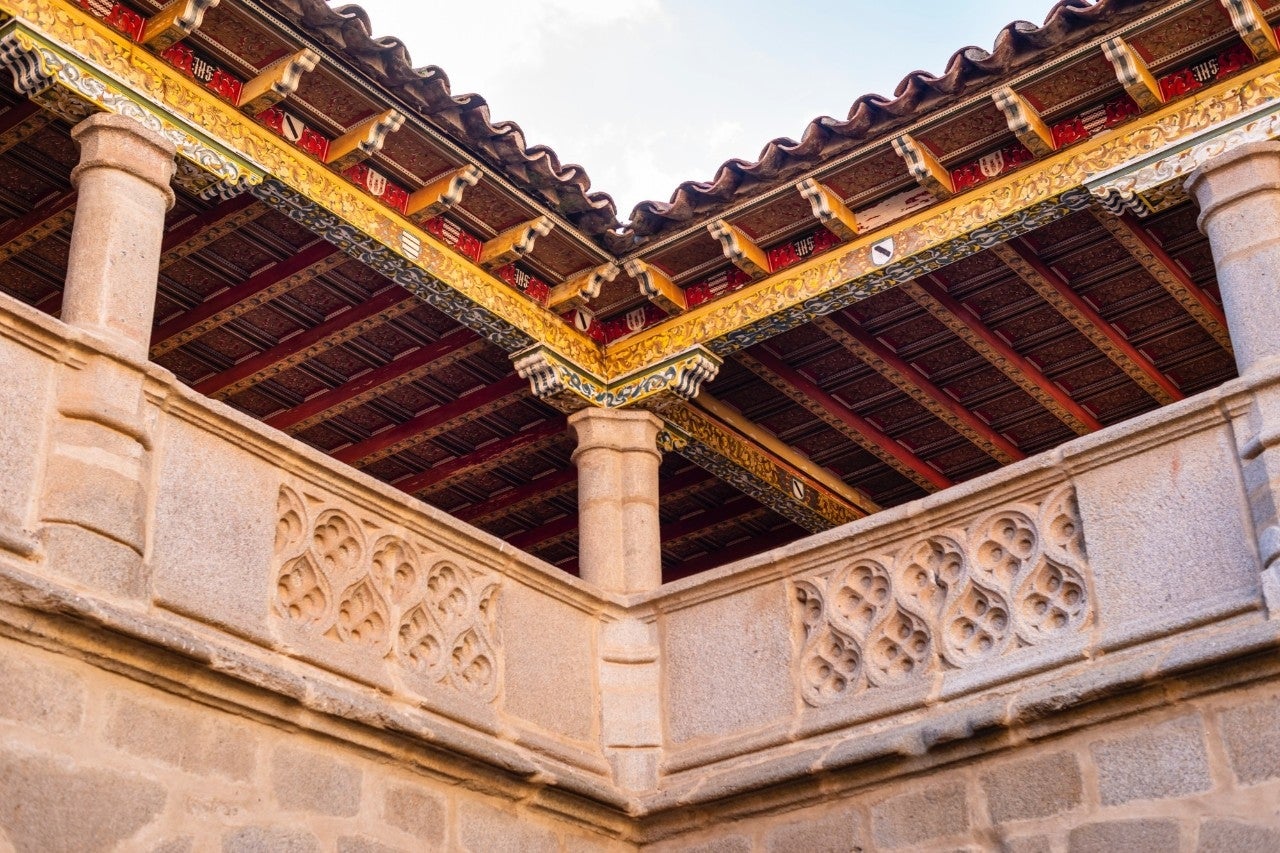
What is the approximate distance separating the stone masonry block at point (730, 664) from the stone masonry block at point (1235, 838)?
1.88 m

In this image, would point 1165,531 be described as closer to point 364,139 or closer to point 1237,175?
point 1237,175

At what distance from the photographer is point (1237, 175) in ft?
22.7

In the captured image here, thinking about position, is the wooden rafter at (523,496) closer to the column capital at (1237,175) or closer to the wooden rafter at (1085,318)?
the wooden rafter at (1085,318)

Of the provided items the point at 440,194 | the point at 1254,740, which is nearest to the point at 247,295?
the point at 440,194

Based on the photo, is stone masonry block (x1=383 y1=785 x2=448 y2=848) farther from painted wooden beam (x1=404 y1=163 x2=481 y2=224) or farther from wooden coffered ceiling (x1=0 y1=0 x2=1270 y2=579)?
painted wooden beam (x1=404 y1=163 x2=481 y2=224)

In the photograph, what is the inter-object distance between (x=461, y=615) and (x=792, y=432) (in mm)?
3565

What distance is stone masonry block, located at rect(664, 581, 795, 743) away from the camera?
720 centimetres

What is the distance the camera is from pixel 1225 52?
734cm

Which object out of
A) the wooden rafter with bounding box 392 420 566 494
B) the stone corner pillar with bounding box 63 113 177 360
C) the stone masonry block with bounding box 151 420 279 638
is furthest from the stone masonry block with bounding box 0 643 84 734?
the wooden rafter with bounding box 392 420 566 494

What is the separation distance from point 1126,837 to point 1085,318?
3754mm

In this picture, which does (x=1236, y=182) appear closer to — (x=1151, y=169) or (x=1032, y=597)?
(x=1151, y=169)

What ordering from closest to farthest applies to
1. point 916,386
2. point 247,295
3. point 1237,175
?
point 1237,175, point 247,295, point 916,386

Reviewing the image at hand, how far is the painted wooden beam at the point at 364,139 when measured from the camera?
7.64 m

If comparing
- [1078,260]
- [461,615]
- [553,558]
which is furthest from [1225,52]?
[553,558]
